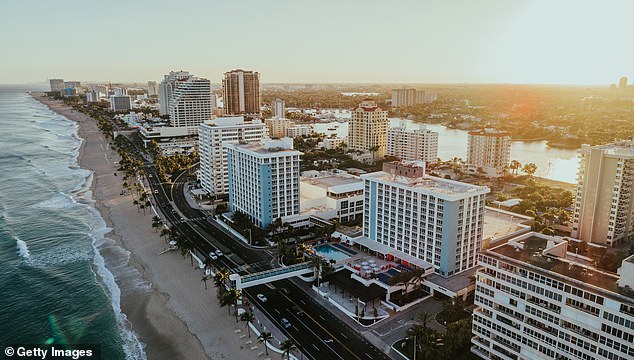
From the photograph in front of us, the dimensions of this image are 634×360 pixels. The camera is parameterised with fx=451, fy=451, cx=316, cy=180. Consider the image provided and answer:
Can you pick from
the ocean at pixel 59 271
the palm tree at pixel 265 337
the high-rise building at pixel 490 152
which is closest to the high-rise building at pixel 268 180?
the ocean at pixel 59 271

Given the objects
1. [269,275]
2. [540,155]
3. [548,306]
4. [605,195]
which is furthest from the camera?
[540,155]

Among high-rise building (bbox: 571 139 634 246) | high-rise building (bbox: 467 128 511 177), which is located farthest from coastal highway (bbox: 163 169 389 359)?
high-rise building (bbox: 467 128 511 177)

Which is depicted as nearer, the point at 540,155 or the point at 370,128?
the point at 370,128

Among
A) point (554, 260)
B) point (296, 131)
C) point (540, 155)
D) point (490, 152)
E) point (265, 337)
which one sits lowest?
point (265, 337)

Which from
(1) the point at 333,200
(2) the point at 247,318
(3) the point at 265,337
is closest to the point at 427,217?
(1) the point at 333,200

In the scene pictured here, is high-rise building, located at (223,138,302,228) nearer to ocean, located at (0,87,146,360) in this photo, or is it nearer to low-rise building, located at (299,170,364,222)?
low-rise building, located at (299,170,364,222)

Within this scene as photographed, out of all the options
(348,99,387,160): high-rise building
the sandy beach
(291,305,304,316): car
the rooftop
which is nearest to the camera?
the rooftop

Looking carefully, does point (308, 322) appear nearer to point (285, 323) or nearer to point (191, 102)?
point (285, 323)

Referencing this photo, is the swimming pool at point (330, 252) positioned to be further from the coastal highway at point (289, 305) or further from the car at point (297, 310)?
the car at point (297, 310)
